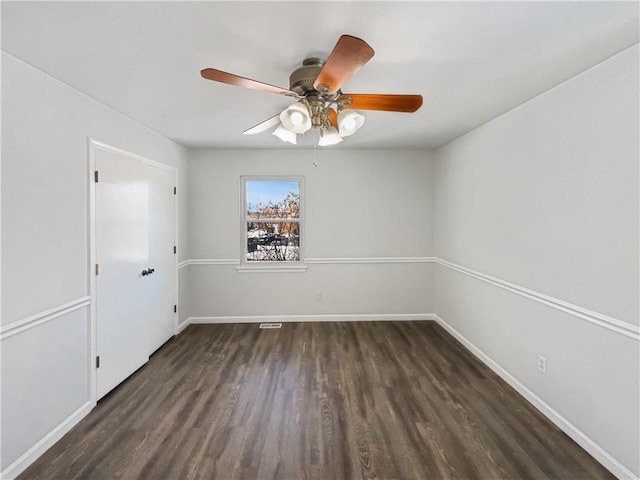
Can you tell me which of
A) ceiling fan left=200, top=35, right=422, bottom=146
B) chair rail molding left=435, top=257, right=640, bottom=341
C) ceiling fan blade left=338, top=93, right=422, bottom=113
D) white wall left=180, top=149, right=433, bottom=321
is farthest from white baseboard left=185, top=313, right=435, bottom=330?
ceiling fan blade left=338, top=93, right=422, bottom=113

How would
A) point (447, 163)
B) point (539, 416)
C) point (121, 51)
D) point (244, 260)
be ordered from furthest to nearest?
point (244, 260), point (447, 163), point (539, 416), point (121, 51)

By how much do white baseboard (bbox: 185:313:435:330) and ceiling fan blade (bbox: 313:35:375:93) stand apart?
328cm

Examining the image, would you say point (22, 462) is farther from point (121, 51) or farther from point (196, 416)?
point (121, 51)

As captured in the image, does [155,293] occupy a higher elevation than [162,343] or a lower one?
higher

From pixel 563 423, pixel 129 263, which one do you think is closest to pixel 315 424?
pixel 563 423

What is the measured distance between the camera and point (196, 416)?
2.26 m

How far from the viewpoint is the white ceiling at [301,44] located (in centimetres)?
136

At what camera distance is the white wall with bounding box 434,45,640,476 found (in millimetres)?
1713

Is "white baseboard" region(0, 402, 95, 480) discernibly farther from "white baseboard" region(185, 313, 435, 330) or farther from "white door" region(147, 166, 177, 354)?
"white baseboard" region(185, 313, 435, 330)

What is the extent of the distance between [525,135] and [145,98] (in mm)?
2991

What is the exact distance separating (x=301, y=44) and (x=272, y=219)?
285cm

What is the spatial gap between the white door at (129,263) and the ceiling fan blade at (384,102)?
2.05 metres

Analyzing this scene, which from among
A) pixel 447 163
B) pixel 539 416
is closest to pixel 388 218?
pixel 447 163

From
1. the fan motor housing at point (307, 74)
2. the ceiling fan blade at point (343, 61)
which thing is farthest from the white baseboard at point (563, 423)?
the fan motor housing at point (307, 74)
